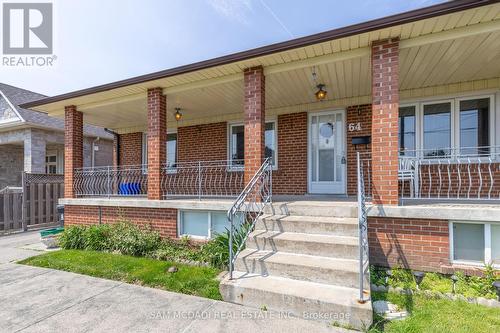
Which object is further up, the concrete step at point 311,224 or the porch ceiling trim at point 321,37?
the porch ceiling trim at point 321,37

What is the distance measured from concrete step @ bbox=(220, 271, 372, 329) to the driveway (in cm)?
10

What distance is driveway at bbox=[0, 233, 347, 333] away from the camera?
3.06 m

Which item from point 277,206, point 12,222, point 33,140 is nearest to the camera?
point 277,206

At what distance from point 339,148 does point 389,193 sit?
2.98m

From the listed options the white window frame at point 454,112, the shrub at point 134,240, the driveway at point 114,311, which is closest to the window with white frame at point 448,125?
the white window frame at point 454,112

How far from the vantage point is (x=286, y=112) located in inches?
295

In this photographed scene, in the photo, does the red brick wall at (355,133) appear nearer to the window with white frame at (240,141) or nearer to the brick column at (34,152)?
the window with white frame at (240,141)

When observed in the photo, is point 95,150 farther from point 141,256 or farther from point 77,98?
point 141,256

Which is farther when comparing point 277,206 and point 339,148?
point 339,148

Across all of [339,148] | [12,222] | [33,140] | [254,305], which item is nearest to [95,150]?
[33,140]

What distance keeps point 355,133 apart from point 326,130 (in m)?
0.74

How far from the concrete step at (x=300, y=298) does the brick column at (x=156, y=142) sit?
3237mm

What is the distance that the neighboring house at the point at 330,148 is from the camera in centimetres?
377

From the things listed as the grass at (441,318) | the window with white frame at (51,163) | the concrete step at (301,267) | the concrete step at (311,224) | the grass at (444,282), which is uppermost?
the window with white frame at (51,163)
